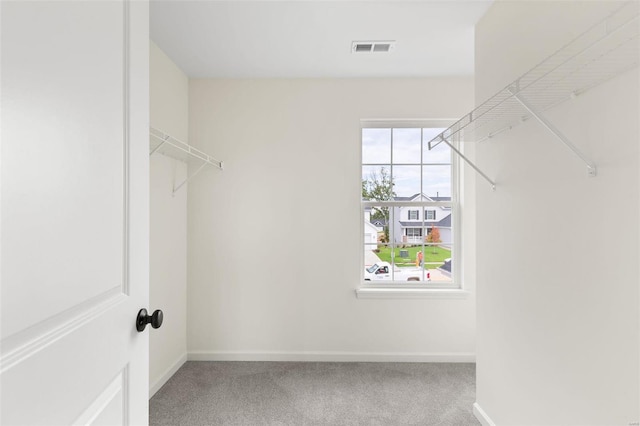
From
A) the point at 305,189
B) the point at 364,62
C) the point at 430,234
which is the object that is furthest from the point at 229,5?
the point at 430,234

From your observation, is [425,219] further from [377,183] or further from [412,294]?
[412,294]

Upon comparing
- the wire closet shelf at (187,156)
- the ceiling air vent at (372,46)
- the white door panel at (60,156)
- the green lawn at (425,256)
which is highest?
the ceiling air vent at (372,46)

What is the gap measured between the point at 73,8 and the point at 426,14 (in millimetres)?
1917

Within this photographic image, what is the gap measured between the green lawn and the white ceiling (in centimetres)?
152

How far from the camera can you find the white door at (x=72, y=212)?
501 mm

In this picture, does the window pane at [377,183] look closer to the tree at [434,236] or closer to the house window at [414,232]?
the house window at [414,232]

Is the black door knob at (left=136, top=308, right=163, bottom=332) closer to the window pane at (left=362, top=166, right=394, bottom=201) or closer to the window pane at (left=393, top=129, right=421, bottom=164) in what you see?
the window pane at (left=362, top=166, right=394, bottom=201)

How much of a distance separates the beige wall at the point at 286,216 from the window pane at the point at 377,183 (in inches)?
5.7

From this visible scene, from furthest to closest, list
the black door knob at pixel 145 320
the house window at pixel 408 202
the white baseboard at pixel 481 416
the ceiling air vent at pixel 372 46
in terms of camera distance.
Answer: the house window at pixel 408 202
the ceiling air vent at pixel 372 46
the white baseboard at pixel 481 416
the black door knob at pixel 145 320

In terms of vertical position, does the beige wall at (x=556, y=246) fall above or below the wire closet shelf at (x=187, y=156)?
below

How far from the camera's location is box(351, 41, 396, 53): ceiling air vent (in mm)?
2240

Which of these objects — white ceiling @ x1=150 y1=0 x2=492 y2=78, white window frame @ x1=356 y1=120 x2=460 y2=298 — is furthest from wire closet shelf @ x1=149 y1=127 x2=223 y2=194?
white window frame @ x1=356 y1=120 x2=460 y2=298

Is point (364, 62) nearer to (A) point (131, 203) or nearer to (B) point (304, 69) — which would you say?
(B) point (304, 69)

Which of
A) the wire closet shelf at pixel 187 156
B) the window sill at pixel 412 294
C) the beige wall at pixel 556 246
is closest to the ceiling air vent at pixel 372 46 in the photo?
the beige wall at pixel 556 246
